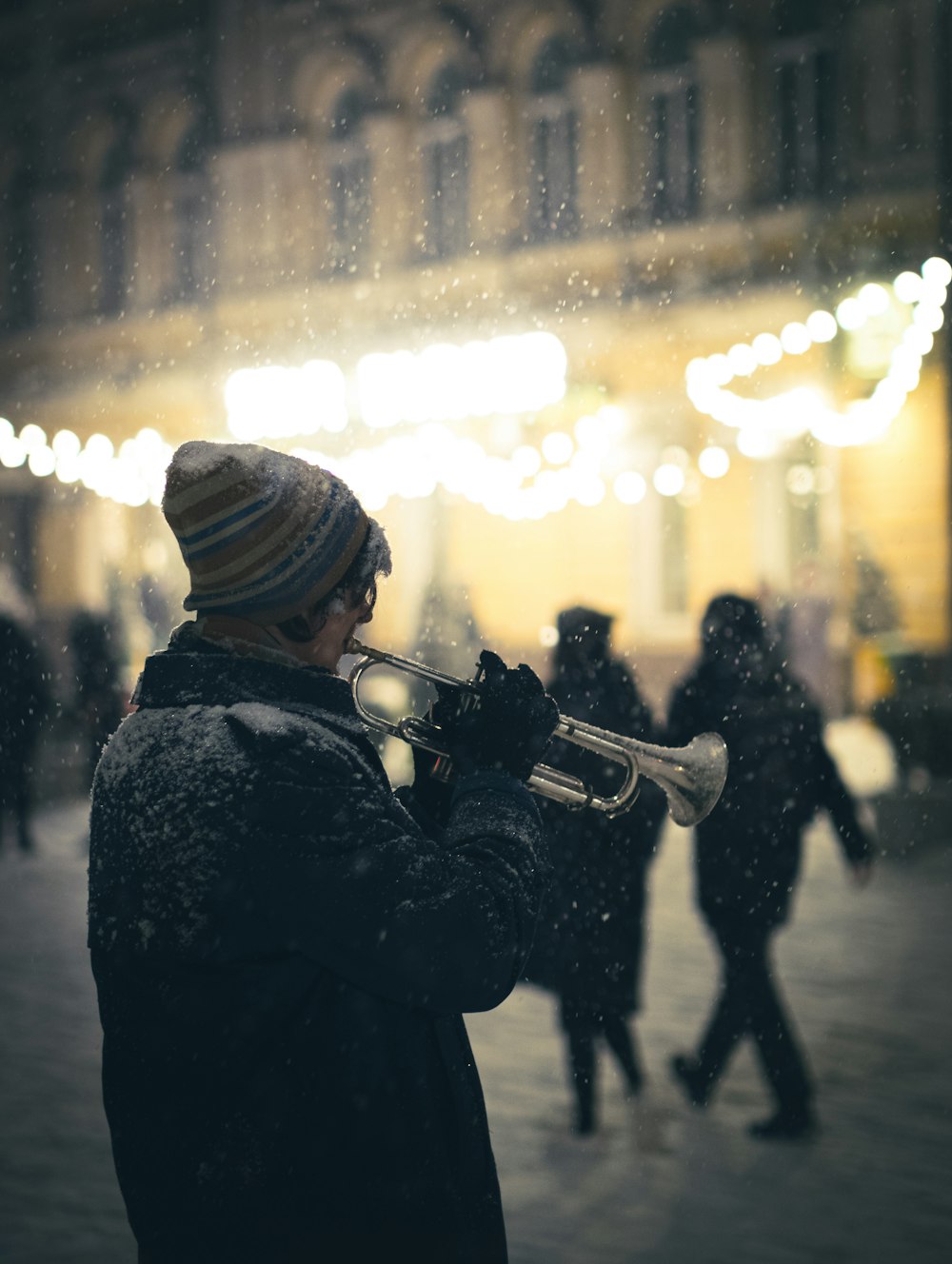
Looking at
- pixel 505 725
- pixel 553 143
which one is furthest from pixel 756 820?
pixel 553 143

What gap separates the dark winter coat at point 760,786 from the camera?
4188 mm

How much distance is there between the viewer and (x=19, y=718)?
922 cm

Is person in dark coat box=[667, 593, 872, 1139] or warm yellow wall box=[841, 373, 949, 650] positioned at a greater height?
warm yellow wall box=[841, 373, 949, 650]

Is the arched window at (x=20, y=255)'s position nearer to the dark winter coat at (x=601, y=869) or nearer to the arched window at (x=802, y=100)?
the arched window at (x=802, y=100)

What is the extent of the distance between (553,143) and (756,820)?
1296cm

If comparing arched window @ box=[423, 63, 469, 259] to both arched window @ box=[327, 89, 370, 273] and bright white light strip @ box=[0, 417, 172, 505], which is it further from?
bright white light strip @ box=[0, 417, 172, 505]

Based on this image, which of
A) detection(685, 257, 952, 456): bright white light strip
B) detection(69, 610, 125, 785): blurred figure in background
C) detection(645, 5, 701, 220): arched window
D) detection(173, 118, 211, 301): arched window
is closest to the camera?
detection(69, 610, 125, 785): blurred figure in background

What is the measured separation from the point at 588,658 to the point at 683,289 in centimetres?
1145

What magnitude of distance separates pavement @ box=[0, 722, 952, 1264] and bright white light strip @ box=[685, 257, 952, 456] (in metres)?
6.50

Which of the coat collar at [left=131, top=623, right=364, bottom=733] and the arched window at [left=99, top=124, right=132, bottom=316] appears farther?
the arched window at [left=99, top=124, right=132, bottom=316]

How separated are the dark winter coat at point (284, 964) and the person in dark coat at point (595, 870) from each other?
252cm

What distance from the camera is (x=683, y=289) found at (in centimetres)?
1487

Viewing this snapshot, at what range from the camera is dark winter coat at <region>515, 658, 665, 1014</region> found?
400 centimetres

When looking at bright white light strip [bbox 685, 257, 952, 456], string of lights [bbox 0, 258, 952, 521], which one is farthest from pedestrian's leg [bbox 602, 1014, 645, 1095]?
string of lights [bbox 0, 258, 952, 521]
